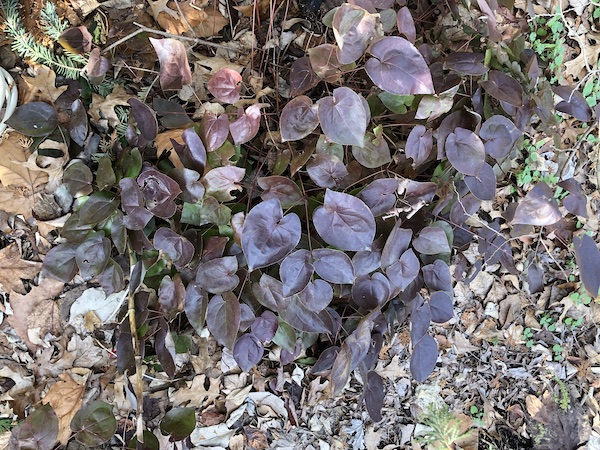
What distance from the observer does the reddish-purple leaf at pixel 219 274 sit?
3.23ft

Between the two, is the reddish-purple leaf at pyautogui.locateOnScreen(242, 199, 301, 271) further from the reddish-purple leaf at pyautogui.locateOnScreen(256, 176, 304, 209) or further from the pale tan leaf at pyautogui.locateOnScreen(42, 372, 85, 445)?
the pale tan leaf at pyautogui.locateOnScreen(42, 372, 85, 445)

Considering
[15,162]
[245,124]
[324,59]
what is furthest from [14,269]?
[324,59]

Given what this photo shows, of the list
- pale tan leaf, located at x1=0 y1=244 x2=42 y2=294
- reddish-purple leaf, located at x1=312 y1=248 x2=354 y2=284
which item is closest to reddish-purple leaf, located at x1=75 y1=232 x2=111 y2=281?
pale tan leaf, located at x1=0 y1=244 x2=42 y2=294

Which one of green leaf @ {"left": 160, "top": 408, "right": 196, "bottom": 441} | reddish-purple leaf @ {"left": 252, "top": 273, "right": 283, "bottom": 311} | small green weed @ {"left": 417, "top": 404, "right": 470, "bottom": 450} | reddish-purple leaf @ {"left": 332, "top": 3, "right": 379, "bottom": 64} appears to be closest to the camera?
reddish-purple leaf @ {"left": 332, "top": 3, "right": 379, "bottom": 64}

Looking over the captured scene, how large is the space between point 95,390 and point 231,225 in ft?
2.16

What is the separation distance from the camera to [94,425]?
1059 mm

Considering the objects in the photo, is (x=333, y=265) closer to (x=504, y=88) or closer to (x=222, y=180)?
(x=222, y=180)

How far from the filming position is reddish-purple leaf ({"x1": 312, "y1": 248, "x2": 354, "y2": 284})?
959 millimetres

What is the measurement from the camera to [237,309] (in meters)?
0.98

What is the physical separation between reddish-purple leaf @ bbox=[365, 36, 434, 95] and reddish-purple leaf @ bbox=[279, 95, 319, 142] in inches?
5.7

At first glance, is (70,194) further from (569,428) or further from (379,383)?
(569,428)

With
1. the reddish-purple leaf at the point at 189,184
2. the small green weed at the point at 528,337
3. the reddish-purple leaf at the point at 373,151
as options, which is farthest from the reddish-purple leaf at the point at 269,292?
the small green weed at the point at 528,337

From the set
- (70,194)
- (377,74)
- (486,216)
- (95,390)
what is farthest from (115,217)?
(486,216)

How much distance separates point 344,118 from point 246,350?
1.89 ft
